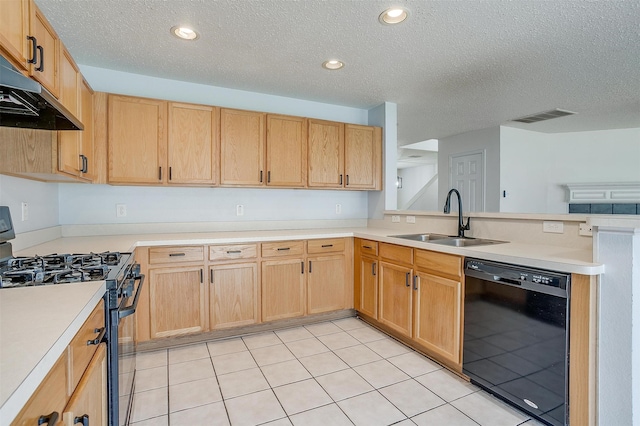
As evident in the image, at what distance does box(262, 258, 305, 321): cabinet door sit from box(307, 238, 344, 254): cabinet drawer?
0.52 feet

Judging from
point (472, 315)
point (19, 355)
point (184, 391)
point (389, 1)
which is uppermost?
point (389, 1)

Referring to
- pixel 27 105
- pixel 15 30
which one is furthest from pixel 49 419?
pixel 15 30

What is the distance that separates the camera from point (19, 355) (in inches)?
27.5

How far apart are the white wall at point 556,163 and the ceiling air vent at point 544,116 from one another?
51 centimetres

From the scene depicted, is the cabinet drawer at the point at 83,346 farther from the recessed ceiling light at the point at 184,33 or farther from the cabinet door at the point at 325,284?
the cabinet door at the point at 325,284

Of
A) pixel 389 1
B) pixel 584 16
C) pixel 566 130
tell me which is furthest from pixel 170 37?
pixel 566 130

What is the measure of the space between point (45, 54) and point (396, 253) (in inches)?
99.0

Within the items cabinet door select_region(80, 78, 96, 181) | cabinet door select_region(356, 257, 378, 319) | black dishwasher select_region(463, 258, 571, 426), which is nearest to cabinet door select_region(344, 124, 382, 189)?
cabinet door select_region(356, 257, 378, 319)

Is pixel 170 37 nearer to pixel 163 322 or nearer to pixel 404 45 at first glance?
pixel 404 45

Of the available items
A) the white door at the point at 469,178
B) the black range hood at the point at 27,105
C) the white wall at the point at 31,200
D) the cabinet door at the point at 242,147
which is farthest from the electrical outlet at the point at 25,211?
the white door at the point at 469,178

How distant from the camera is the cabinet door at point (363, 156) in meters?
3.65

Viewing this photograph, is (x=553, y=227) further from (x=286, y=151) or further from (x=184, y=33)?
(x=184, y=33)

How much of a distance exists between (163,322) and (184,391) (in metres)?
0.71

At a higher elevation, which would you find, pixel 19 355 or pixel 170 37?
pixel 170 37
